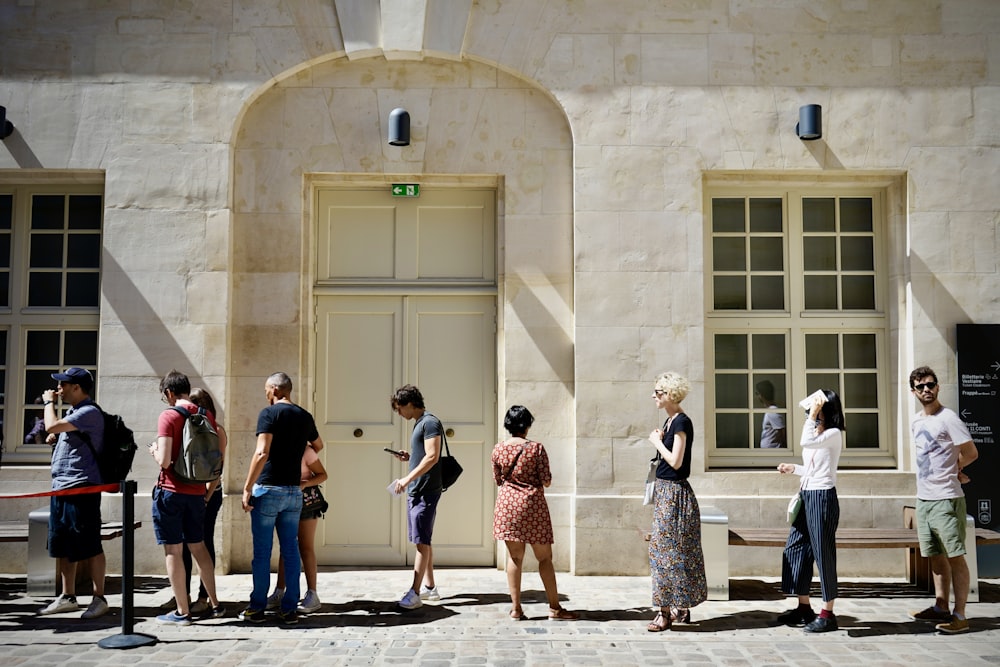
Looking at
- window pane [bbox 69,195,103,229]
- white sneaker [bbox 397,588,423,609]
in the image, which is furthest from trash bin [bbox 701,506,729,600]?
window pane [bbox 69,195,103,229]

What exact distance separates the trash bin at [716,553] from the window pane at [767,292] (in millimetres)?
2189

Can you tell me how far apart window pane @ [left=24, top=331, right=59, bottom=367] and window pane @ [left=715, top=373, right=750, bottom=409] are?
19.8 ft

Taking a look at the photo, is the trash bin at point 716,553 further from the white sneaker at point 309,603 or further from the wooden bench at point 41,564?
the wooden bench at point 41,564

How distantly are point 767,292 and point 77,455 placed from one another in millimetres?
5952

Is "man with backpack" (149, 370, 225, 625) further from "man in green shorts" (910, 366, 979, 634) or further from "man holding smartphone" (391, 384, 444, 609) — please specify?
Answer: "man in green shorts" (910, 366, 979, 634)

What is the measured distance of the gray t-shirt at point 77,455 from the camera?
6.72 metres

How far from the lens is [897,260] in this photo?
28.3ft

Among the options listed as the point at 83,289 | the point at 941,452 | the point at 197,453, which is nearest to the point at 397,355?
the point at 197,453

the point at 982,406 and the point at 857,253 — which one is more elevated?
the point at 857,253

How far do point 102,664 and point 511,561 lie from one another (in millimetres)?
2664

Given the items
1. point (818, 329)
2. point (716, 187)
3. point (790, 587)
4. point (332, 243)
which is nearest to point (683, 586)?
point (790, 587)

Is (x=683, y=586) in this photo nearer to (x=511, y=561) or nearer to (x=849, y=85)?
(x=511, y=561)

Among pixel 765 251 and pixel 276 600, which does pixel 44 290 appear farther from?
pixel 765 251

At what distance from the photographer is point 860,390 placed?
8773 millimetres
